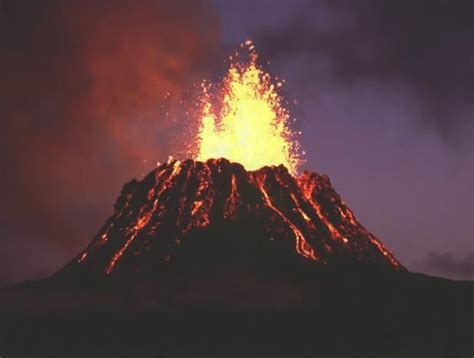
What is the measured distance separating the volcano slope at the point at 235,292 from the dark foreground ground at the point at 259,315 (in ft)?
0.51

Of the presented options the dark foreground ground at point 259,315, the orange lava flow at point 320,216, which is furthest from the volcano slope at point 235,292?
the orange lava flow at point 320,216

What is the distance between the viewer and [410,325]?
10788cm

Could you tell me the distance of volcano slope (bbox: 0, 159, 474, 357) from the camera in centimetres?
10694

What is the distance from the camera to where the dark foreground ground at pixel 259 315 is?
105812 mm

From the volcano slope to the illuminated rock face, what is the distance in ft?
0.63

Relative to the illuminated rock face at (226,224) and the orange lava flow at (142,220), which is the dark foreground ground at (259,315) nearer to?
the illuminated rock face at (226,224)

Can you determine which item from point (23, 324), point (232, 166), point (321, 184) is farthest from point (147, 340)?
point (321, 184)

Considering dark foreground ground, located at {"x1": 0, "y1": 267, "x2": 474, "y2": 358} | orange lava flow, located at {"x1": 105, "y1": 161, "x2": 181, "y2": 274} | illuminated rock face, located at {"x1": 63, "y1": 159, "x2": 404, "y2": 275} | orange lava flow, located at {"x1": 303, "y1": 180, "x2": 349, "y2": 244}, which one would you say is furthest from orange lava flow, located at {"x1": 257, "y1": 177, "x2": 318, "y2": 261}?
orange lava flow, located at {"x1": 105, "y1": 161, "x2": 181, "y2": 274}

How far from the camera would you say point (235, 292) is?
361 feet

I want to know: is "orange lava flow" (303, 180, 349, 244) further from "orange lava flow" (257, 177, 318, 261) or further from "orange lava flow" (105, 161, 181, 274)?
"orange lava flow" (105, 161, 181, 274)

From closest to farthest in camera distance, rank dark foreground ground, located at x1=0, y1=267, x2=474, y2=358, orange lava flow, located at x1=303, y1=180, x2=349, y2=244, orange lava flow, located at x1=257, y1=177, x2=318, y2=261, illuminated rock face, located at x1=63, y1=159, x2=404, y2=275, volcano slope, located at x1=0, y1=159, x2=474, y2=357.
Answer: dark foreground ground, located at x1=0, y1=267, x2=474, y2=358 < volcano slope, located at x1=0, y1=159, x2=474, y2=357 < orange lava flow, located at x1=257, y1=177, x2=318, y2=261 < illuminated rock face, located at x1=63, y1=159, x2=404, y2=275 < orange lava flow, located at x1=303, y1=180, x2=349, y2=244

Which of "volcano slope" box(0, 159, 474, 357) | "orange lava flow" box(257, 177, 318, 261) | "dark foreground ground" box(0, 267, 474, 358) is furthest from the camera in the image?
"orange lava flow" box(257, 177, 318, 261)

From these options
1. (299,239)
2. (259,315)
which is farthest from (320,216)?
(259,315)

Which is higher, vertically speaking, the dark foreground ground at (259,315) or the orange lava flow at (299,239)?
the orange lava flow at (299,239)
